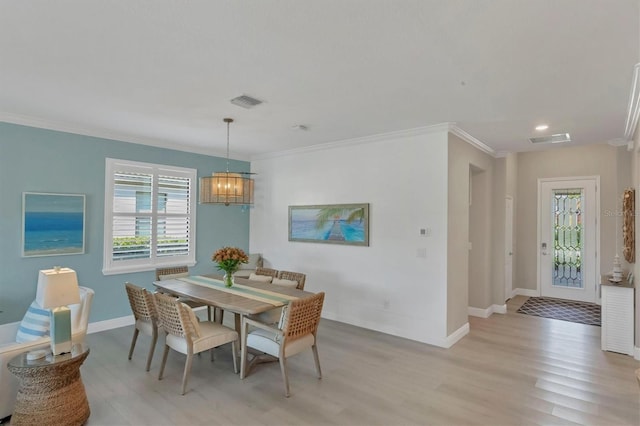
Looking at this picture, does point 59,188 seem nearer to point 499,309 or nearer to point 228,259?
point 228,259

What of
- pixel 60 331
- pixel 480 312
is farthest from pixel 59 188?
pixel 480 312

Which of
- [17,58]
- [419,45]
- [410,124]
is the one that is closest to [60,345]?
[17,58]

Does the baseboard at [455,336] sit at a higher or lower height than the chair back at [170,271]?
lower

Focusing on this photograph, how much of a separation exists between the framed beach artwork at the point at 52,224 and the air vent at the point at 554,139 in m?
6.20

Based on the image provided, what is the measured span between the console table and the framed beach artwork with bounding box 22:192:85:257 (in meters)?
6.61

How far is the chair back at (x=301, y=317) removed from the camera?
9.88ft

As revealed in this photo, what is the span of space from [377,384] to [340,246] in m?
2.30

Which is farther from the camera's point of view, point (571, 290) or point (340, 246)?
point (571, 290)

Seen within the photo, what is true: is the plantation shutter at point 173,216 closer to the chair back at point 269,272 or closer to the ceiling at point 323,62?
the ceiling at point 323,62

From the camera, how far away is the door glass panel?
6645 mm

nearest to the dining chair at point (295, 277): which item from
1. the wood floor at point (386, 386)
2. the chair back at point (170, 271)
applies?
the wood floor at point (386, 386)

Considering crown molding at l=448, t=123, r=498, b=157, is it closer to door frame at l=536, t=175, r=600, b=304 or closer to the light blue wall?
door frame at l=536, t=175, r=600, b=304

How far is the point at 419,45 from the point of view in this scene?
2287mm

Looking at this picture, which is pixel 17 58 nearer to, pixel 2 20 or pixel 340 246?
pixel 2 20
